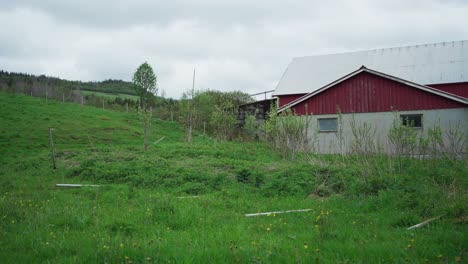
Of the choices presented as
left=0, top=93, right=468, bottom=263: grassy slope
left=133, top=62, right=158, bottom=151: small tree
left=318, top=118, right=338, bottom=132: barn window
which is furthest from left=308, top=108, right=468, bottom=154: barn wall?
left=133, top=62, right=158, bottom=151: small tree

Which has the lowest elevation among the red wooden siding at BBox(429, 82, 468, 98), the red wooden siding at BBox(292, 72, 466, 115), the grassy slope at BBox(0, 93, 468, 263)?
the grassy slope at BBox(0, 93, 468, 263)

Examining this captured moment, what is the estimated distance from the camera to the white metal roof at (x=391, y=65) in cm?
2720

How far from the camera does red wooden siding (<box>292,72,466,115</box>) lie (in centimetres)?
2031

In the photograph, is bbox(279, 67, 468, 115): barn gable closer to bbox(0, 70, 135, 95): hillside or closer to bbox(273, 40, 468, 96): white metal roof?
bbox(273, 40, 468, 96): white metal roof

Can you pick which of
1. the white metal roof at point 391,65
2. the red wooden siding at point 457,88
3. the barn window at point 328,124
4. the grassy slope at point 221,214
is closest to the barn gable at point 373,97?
the barn window at point 328,124

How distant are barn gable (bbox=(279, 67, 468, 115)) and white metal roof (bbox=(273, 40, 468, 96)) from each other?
7.40 m

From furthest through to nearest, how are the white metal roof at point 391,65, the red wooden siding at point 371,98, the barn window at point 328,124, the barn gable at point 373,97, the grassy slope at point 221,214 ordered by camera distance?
the white metal roof at point 391,65 → the barn window at point 328,124 → the red wooden siding at point 371,98 → the barn gable at point 373,97 → the grassy slope at point 221,214

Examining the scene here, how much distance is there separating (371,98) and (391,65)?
9610 millimetres

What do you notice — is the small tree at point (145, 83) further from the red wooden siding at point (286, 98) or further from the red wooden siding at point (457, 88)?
the red wooden siding at point (457, 88)

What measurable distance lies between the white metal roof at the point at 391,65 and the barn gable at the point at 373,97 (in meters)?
7.40

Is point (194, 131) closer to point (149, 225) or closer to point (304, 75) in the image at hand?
point (304, 75)

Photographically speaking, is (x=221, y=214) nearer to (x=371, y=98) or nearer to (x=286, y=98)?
(x=371, y=98)

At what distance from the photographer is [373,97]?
2158 cm

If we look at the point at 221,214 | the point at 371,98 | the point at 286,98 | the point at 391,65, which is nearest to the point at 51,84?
the point at 286,98
